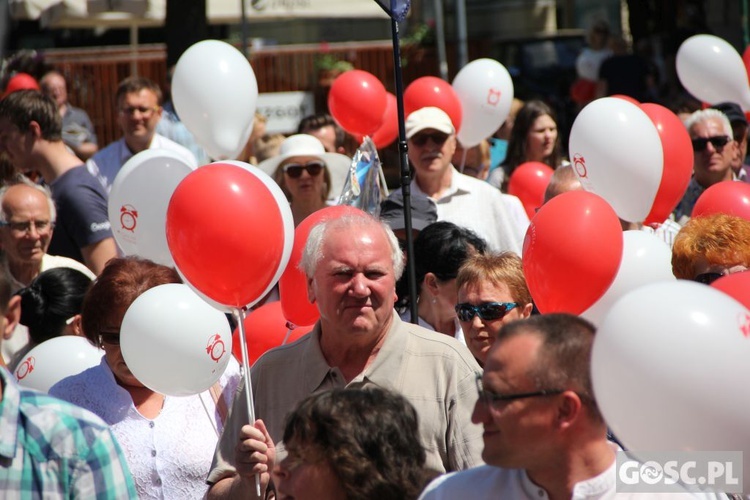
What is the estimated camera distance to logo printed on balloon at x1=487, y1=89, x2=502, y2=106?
8016 mm

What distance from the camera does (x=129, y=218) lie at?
5.80 metres

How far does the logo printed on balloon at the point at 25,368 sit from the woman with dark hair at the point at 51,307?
15.0 inches

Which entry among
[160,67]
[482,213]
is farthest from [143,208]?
[160,67]

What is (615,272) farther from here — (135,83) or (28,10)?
(28,10)

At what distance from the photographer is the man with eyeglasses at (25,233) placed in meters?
5.58

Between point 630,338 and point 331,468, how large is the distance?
2.54 ft

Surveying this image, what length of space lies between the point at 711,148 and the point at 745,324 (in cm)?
438

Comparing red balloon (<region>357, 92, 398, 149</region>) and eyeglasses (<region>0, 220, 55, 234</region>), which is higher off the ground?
red balloon (<region>357, 92, 398, 149</region>)

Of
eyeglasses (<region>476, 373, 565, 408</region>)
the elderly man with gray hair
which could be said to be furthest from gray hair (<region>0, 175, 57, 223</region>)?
eyeglasses (<region>476, 373, 565, 408</region>)

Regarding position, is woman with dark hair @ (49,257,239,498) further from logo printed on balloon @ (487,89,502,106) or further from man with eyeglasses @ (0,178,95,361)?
logo printed on balloon @ (487,89,502,106)

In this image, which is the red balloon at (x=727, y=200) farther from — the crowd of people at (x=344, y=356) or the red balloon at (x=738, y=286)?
the red balloon at (x=738, y=286)

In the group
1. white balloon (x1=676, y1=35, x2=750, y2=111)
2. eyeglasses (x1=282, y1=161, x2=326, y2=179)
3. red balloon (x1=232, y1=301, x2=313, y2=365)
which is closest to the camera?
red balloon (x1=232, y1=301, x2=313, y2=365)

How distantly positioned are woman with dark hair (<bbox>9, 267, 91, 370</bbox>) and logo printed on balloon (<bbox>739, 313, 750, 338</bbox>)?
10.6 feet

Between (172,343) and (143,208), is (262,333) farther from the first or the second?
(143,208)
